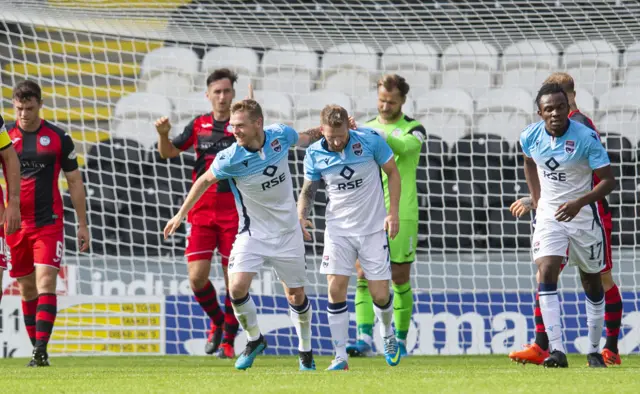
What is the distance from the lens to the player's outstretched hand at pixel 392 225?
20.8 feet

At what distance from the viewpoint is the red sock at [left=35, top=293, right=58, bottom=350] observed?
7.28 metres

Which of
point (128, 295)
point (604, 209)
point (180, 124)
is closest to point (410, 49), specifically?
point (180, 124)

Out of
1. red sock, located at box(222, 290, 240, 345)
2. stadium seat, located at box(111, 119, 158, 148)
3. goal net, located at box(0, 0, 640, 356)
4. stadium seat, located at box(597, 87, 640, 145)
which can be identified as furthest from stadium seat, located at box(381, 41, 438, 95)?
red sock, located at box(222, 290, 240, 345)

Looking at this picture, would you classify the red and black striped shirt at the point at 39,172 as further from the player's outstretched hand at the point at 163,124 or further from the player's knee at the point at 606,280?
the player's knee at the point at 606,280

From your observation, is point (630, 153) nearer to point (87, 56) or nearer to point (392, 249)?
point (392, 249)

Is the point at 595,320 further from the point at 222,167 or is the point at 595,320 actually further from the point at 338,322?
the point at 222,167

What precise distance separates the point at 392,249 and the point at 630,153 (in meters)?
3.46

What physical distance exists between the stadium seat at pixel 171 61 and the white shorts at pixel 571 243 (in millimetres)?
6724

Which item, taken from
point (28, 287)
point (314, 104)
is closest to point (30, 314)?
point (28, 287)

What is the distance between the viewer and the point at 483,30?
10602mm

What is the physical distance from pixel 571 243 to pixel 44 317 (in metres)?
3.51

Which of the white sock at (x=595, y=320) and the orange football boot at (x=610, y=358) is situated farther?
the orange football boot at (x=610, y=358)

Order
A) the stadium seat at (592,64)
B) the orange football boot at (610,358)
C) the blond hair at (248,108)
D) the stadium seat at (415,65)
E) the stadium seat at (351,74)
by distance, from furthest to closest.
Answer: the stadium seat at (351,74) → the stadium seat at (415,65) → the stadium seat at (592,64) → the orange football boot at (610,358) → the blond hair at (248,108)

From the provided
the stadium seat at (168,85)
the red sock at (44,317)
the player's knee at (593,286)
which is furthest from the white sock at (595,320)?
the stadium seat at (168,85)
